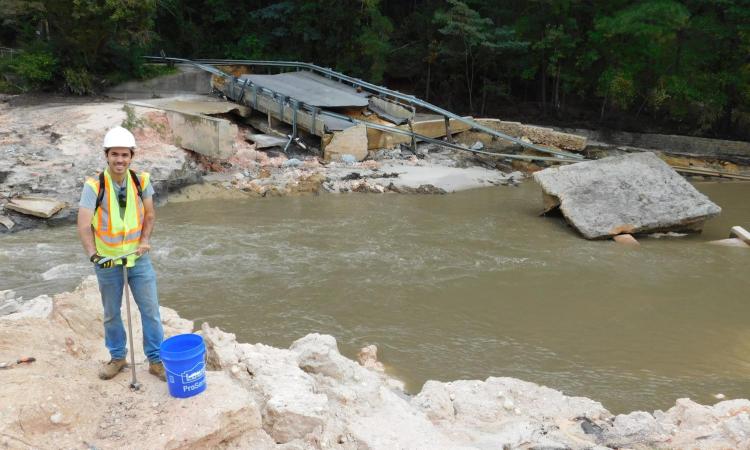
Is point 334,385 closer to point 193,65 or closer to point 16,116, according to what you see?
point 16,116

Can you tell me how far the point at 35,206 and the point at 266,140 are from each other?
6.50m

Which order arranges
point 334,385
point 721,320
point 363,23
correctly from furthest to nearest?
point 363,23, point 721,320, point 334,385

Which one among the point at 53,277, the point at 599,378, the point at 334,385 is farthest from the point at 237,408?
the point at 53,277

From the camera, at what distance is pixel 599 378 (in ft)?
18.4

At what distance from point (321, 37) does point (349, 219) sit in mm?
12769

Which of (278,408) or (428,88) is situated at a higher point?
(428,88)

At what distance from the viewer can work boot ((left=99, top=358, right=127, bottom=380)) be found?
3.60m

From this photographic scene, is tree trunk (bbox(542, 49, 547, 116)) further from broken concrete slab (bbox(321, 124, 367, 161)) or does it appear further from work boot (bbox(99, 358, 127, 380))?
work boot (bbox(99, 358, 127, 380))

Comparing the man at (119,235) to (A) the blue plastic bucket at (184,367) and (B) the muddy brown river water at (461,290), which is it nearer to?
(A) the blue plastic bucket at (184,367)

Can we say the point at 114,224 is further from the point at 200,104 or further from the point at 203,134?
the point at 200,104

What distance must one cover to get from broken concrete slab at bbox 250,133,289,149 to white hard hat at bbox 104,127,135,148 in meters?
11.7

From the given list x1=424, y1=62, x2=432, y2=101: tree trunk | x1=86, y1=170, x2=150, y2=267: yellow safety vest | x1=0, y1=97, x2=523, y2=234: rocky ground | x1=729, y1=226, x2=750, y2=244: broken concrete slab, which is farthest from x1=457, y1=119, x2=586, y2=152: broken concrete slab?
x1=86, y1=170, x2=150, y2=267: yellow safety vest

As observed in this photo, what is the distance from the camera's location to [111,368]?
3635mm

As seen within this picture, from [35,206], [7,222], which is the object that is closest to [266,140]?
[35,206]
